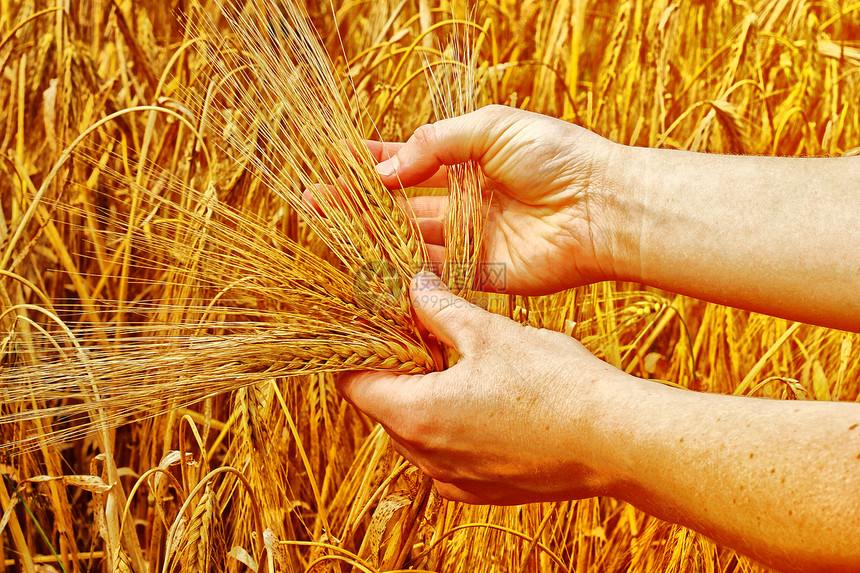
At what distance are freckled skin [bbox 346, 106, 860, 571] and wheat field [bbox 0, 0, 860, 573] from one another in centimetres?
8

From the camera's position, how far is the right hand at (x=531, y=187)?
1022mm

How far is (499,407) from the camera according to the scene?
0.78 m

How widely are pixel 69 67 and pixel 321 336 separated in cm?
89

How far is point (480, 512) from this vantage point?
43.1 inches

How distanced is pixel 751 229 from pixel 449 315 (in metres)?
0.50

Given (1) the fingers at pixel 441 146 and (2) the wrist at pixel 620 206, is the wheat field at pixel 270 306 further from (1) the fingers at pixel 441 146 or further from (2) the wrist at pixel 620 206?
(2) the wrist at pixel 620 206

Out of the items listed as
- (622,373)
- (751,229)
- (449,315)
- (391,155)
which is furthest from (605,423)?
(391,155)

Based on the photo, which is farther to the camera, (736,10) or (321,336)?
(736,10)

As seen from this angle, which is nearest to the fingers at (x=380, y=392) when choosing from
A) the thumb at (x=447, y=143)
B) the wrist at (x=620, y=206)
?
the thumb at (x=447, y=143)

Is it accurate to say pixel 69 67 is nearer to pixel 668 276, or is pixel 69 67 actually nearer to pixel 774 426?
pixel 668 276

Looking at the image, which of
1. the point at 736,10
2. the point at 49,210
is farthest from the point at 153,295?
the point at 736,10

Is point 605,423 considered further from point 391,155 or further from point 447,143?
point 391,155

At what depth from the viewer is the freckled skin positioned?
24.8 inches

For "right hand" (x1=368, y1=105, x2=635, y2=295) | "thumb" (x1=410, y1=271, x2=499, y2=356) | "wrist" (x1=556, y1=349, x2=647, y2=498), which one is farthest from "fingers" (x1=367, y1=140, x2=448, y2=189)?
"wrist" (x1=556, y1=349, x2=647, y2=498)
